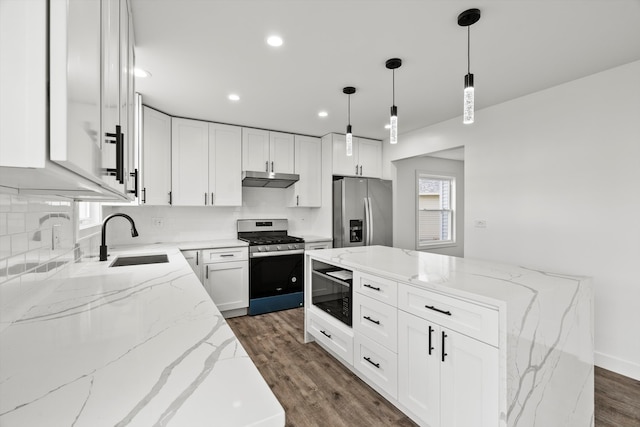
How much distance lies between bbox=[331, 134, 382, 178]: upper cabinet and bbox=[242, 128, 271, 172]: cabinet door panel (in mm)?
953

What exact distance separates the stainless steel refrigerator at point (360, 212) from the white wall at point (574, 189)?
126 centimetres

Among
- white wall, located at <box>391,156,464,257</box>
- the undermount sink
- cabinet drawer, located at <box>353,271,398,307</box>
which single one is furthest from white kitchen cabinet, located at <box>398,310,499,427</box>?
white wall, located at <box>391,156,464,257</box>

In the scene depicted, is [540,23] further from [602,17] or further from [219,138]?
[219,138]

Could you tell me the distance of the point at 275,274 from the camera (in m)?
3.72

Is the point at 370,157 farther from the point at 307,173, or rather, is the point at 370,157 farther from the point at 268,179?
the point at 268,179

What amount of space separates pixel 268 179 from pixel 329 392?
2.58 m

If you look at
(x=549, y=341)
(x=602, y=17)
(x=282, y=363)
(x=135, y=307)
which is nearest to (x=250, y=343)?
(x=282, y=363)

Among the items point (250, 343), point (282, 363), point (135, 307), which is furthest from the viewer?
point (250, 343)

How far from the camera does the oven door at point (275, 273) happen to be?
11.9 ft

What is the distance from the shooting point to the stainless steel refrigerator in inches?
161

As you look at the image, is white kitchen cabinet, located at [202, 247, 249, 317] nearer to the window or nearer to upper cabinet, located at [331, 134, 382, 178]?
upper cabinet, located at [331, 134, 382, 178]

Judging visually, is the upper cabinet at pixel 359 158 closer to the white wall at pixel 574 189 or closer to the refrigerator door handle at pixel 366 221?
the refrigerator door handle at pixel 366 221

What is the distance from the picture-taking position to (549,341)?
4.61ft

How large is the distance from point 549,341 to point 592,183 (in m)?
1.89
